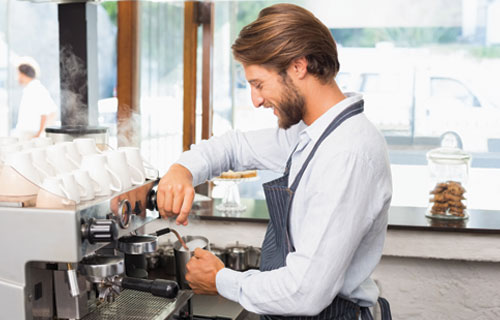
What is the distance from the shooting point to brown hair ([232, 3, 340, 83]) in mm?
1205

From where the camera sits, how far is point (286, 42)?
1203 millimetres

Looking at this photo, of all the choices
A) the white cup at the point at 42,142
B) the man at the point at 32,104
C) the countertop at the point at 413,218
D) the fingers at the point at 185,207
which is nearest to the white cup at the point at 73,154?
the white cup at the point at 42,142

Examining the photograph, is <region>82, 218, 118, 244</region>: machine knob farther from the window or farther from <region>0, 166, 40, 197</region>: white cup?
the window

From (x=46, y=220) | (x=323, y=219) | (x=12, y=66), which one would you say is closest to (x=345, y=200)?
(x=323, y=219)

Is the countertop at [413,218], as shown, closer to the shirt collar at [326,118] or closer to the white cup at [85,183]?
the shirt collar at [326,118]

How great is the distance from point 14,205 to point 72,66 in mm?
1112

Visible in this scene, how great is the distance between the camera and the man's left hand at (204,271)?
129 centimetres

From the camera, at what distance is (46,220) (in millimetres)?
1000

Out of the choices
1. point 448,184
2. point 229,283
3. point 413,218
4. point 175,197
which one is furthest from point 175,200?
point 448,184

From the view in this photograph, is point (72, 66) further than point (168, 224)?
No

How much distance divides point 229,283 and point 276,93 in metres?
0.40

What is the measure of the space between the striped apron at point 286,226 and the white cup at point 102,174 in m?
0.34

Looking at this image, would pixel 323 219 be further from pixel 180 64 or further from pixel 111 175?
pixel 180 64

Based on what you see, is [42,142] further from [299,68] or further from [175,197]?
[299,68]
